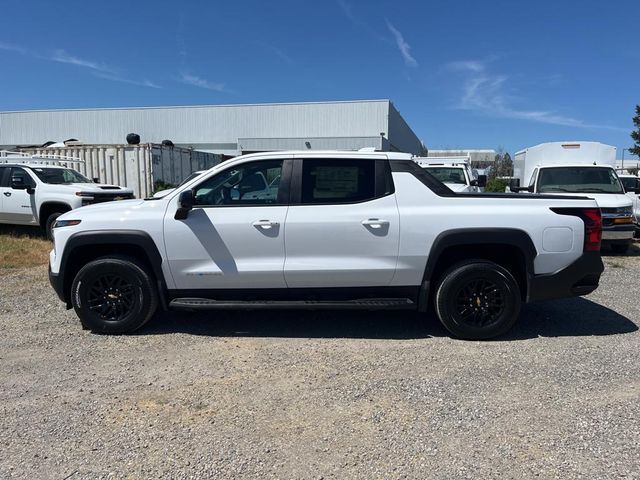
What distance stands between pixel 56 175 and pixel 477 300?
10.4m

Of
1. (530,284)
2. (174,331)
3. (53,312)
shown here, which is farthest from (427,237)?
(53,312)

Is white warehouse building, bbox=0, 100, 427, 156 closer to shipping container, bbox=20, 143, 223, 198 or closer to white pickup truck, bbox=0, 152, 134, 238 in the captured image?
shipping container, bbox=20, 143, 223, 198

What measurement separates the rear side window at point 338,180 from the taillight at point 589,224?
185cm

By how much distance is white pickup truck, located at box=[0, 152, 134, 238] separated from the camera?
428 inches

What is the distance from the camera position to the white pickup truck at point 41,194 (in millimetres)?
10875

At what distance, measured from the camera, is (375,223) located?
4.77 m

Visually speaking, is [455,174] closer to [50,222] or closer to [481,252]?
[481,252]

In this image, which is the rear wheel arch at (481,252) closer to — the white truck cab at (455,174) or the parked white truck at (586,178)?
the parked white truck at (586,178)

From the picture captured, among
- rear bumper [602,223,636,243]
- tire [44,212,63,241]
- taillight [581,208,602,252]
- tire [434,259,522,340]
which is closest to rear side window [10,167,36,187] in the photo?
tire [44,212,63,241]

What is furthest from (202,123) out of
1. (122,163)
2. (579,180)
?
(579,180)

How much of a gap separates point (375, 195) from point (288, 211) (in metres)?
0.85

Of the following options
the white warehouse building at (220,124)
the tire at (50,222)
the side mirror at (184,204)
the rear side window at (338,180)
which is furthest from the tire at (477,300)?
the white warehouse building at (220,124)

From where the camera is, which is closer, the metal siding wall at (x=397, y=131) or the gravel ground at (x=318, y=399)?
the gravel ground at (x=318, y=399)

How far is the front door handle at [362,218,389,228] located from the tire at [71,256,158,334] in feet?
7.14
